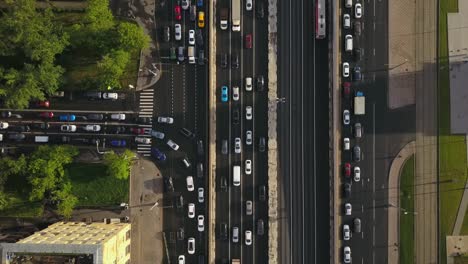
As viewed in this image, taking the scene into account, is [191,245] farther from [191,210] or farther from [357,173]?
[357,173]

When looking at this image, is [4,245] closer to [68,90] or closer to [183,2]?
[68,90]

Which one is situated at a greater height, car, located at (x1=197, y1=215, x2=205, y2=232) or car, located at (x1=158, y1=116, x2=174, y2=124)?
car, located at (x1=158, y1=116, x2=174, y2=124)

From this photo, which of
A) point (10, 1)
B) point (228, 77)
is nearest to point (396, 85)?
point (228, 77)

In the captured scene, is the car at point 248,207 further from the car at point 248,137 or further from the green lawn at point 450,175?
the green lawn at point 450,175

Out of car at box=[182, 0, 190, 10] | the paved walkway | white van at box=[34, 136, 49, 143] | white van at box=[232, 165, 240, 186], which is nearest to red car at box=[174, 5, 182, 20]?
car at box=[182, 0, 190, 10]

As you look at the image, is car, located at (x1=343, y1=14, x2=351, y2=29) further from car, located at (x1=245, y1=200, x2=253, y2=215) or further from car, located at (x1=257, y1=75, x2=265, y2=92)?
Answer: car, located at (x1=245, y1=200, x2=253, y2=215)

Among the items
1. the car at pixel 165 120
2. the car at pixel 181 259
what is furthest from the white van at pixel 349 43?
the car at pixel 181 259

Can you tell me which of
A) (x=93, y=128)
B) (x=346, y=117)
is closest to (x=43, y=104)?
(x=93, y=128)
